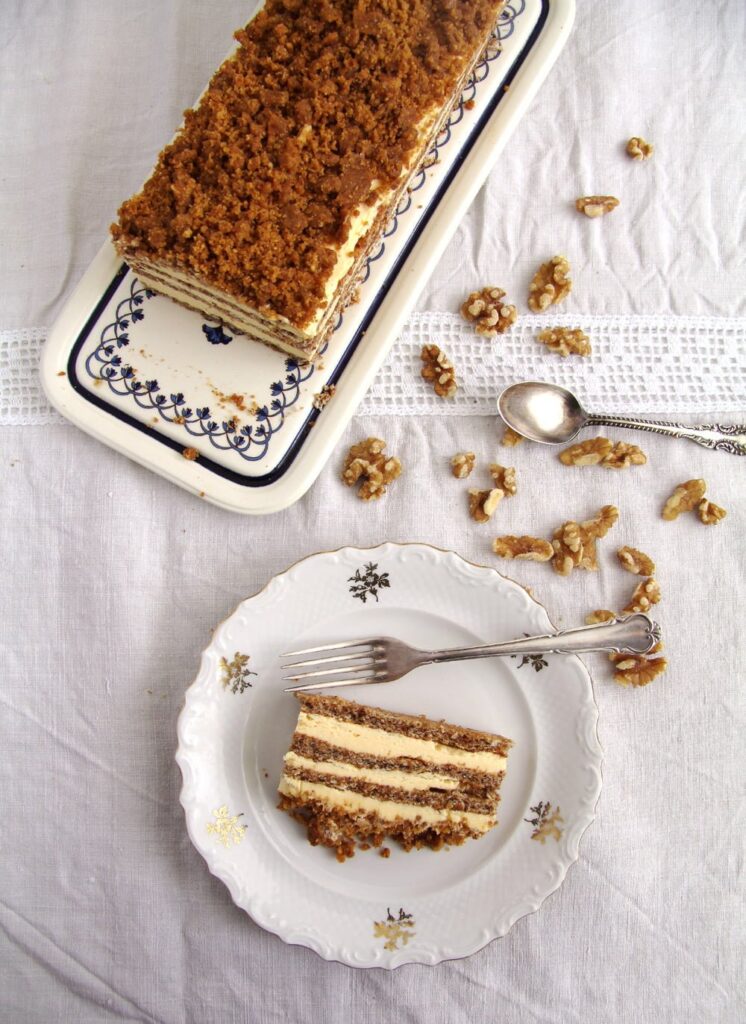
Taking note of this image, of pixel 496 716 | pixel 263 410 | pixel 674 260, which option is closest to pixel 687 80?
pixel 674 260

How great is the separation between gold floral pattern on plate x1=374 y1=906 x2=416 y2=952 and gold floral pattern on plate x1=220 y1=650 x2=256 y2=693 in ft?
2.30

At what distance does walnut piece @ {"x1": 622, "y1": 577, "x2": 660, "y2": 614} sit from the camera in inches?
81.9

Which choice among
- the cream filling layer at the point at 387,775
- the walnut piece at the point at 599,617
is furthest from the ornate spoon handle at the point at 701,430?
the cream filling layer at the point at 387,775

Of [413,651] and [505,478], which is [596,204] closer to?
[505,478]

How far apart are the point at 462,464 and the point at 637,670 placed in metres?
0.77

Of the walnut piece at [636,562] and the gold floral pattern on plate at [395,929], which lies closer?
the gold floral pattern on plate at [395,929]

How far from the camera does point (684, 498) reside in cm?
212

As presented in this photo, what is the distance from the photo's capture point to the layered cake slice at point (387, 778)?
6.21ft

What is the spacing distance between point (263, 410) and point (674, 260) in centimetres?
131

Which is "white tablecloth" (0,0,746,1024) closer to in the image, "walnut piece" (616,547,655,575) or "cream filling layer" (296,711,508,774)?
"walnut piece" (616,547,655,575)

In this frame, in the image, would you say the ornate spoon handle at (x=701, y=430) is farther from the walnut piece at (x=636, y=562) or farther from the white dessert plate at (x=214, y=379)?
the white dessert plate at (x=214, y=379)

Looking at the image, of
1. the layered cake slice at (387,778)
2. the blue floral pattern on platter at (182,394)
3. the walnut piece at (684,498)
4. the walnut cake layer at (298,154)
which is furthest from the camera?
the walnut piece at (684,498)

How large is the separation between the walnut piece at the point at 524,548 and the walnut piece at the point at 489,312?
60 cm

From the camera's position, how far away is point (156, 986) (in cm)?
201
